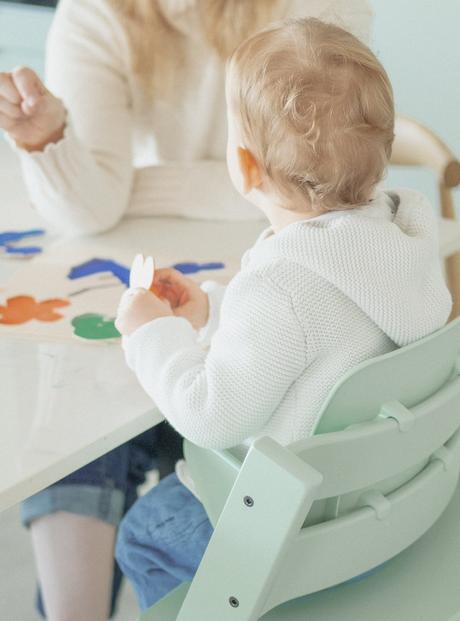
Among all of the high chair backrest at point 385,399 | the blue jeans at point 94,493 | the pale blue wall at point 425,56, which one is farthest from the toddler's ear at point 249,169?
the pale blue wall at point 425,56

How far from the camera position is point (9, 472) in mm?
742

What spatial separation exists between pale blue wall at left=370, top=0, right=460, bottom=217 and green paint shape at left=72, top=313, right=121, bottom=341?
1.69 m

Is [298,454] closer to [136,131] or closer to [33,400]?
[33,400]

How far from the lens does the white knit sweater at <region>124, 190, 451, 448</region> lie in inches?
30.4

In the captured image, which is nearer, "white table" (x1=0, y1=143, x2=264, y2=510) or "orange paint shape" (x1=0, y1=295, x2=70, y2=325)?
"white table" (x1=0, y1=143, x2=264, y2=510)

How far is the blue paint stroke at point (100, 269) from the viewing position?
3.79 ft

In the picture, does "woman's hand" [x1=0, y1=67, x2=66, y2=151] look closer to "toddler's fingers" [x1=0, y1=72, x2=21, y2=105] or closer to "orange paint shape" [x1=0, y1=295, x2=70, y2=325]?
"toddler's fingers" [x1=0, y1=72, x2=21, y2=105]

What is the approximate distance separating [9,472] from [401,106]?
6.83 feet

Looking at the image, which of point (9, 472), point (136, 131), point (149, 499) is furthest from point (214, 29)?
point (9, 472)

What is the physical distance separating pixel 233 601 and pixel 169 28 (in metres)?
1.01

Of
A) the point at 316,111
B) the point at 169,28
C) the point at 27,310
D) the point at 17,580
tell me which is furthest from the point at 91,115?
the point at 17,580

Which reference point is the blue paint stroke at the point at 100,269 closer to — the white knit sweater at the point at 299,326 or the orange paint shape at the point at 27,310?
the orange paint shape at the point at 27,310

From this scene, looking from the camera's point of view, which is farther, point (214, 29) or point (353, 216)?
point (214, 29)

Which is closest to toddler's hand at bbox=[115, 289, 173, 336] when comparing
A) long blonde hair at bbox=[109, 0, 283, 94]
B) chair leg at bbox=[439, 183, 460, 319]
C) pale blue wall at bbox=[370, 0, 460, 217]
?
long blonde hair at bbox=[109, 0, 283, 94]
